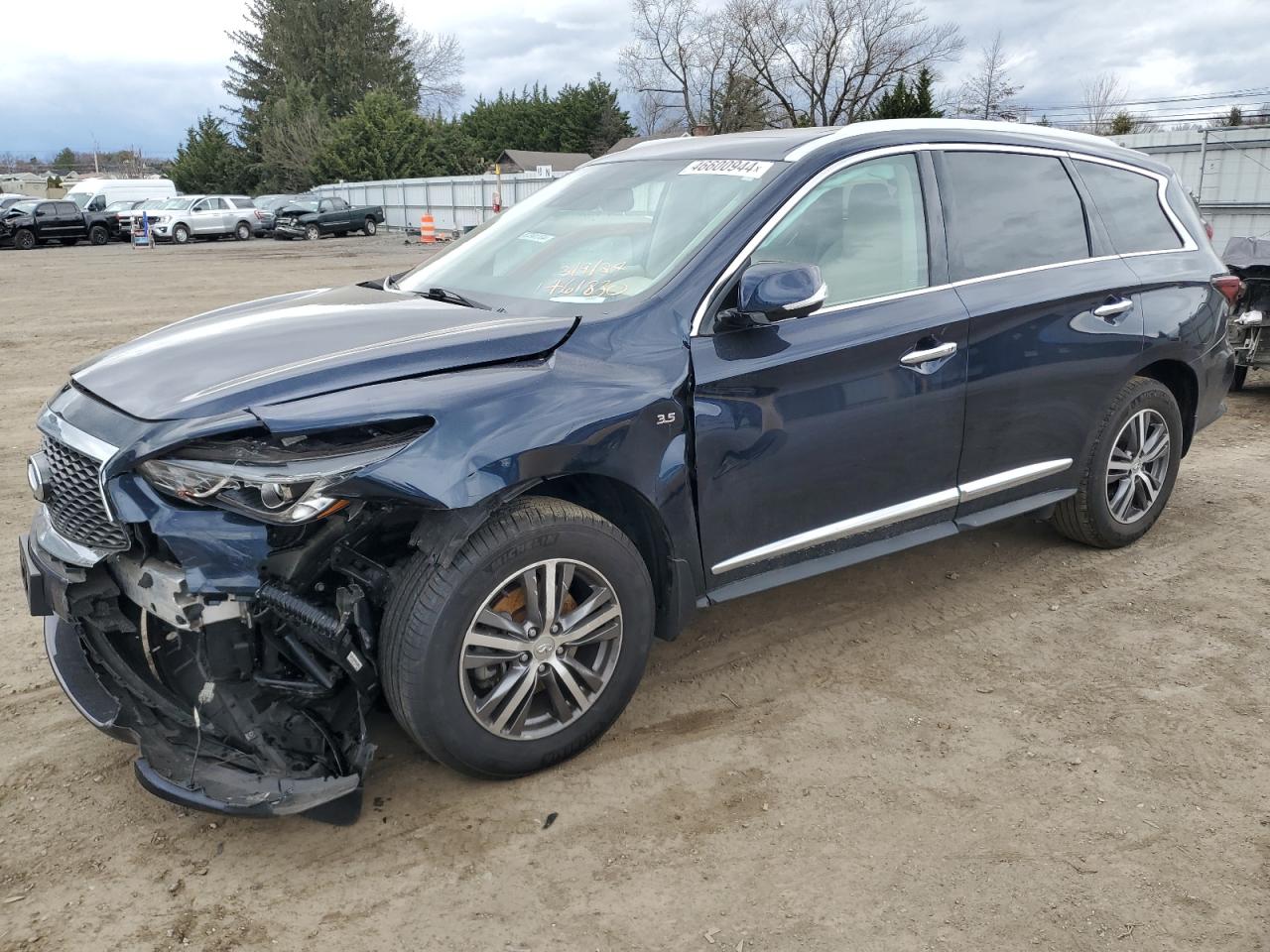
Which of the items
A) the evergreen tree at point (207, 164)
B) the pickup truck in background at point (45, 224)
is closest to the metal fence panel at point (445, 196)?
the pickup truck in background at point (45, 224)

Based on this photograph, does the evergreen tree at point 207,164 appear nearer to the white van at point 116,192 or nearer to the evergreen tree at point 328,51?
the evergreen tree at point 328,51

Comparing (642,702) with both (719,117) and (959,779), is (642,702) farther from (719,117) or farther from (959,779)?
(719,117)

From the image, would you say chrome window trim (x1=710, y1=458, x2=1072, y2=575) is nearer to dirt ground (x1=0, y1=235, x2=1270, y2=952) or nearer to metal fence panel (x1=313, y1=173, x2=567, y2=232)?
dirt ground (x1=0, y1=235, x2=1270, y2=952)

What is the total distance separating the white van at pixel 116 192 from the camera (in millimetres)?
39594

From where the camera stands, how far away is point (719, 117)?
66.2 meters

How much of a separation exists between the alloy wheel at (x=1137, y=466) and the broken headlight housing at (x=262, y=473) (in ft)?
11.8

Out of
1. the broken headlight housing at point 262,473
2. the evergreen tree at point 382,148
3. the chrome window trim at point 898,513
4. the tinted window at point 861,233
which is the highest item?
the evergreen tree at point 382,148

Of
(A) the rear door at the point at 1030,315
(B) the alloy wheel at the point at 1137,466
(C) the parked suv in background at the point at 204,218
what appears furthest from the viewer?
(C) the parked suv in background at the point at 204,218

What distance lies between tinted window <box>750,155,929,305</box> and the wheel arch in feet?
5.45

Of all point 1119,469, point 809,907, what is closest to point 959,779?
point 809,907

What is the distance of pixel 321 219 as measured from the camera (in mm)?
38156

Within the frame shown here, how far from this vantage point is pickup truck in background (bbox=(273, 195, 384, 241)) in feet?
125

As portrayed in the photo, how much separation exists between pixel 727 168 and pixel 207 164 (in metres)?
66.9

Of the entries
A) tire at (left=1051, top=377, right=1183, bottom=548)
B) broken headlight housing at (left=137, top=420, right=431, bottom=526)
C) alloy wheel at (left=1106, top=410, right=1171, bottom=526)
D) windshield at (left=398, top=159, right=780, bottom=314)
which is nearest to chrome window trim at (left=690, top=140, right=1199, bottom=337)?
windshield at (left=398, top=159, right=780, bottom=314)
